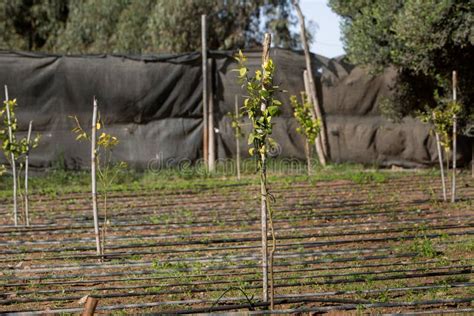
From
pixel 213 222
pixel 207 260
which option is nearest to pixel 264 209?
pixel 207 260

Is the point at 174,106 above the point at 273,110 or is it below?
above

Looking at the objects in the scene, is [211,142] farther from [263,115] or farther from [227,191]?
[263,115]

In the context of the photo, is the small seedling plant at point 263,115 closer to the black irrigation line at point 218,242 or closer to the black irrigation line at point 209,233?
the black irrigation line at point 218,242

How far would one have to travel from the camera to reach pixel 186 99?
14.3m

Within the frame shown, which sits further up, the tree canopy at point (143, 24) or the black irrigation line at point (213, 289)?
the tree canopy at point (143, 24)

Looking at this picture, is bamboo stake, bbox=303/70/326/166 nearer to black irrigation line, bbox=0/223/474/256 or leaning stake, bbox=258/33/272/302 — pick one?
black irrigation line, bbox=0/223/474/256

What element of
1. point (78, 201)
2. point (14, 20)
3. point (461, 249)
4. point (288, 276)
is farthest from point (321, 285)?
point (14, 20)

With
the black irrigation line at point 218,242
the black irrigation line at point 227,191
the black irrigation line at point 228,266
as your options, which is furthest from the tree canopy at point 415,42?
the black irrigation line at point 228,266

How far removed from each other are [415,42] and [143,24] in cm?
1101

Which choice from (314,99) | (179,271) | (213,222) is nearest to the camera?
(179,271)

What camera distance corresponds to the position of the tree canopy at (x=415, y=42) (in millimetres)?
10906

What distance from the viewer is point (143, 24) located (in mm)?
20719

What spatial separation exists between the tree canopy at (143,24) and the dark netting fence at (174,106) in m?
5.71

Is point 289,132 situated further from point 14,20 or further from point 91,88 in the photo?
point 14,20
